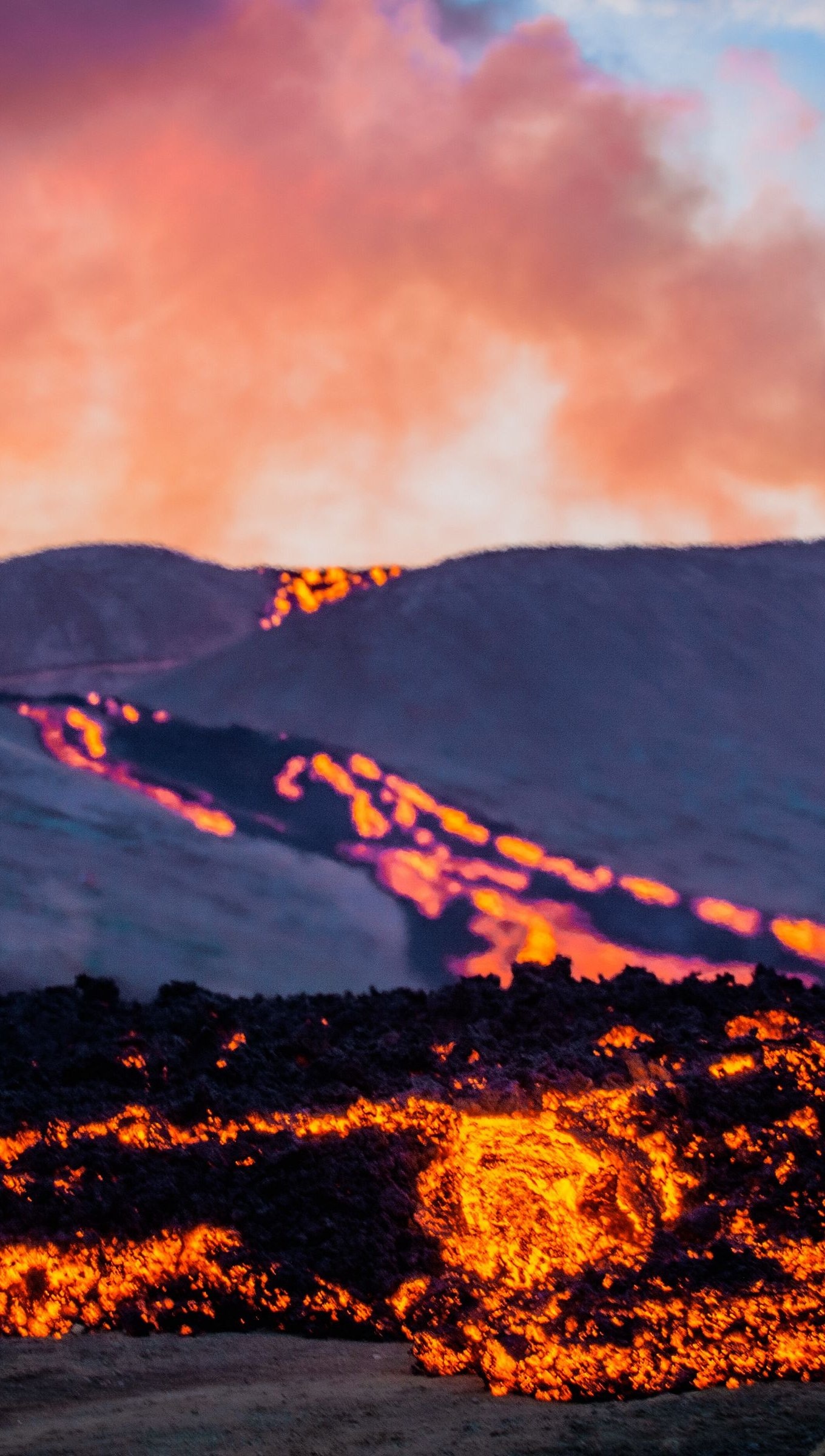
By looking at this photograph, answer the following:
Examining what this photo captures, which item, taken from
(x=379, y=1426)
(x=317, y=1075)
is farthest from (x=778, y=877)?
(x=379, y=1426)

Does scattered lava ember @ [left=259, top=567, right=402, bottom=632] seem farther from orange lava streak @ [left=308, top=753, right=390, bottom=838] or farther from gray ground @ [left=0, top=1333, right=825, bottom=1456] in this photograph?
gray ground @ [left=0, top=1333, right=825, bottom=1456]

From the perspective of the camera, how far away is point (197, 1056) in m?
4.01

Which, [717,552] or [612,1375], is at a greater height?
[717,552]

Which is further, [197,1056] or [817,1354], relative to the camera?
[197,1056]

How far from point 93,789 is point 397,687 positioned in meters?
1.48

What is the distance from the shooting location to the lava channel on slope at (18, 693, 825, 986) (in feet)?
17.8

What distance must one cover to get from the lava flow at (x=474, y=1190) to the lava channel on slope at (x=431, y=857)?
49.2 inches

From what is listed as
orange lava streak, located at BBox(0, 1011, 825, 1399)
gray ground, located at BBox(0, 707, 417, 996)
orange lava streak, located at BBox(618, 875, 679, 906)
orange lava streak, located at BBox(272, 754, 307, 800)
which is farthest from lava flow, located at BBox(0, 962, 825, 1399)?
orange lava streak, located at BBox(272, 754, 307, 800)

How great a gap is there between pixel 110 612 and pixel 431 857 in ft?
7.11

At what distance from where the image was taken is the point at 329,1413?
6.28 ft

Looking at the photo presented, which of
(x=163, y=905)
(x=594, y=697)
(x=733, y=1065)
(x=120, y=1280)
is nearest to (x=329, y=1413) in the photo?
(x=120, y=1280)

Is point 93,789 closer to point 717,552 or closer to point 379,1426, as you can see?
point 717,552

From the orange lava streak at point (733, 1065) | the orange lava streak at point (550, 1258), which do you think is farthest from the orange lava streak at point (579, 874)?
the orange lava streak at point (733, 1065)

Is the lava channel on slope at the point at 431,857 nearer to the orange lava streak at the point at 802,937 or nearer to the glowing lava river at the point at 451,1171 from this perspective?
the orange lava streak at the point at 802,937
